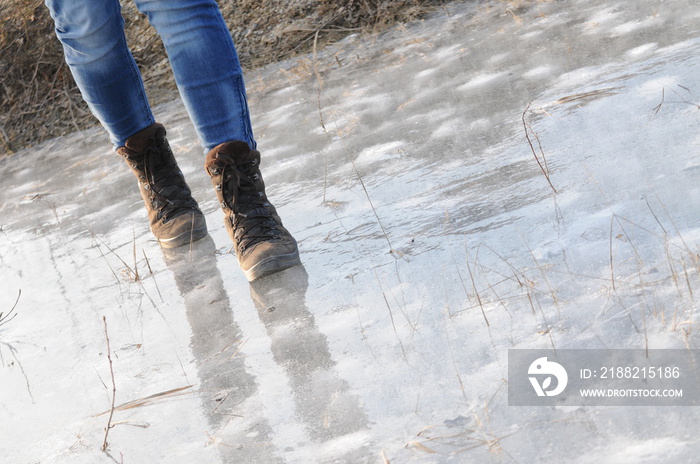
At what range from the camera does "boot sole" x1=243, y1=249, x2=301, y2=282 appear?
203 centimetres

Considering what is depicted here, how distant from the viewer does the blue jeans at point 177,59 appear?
2.02m

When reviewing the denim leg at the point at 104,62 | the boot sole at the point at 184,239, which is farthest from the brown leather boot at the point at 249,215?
the denim leg at the point at 104,62

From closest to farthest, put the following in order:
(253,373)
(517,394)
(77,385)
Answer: (517,394) → (253,373) → (77,385)

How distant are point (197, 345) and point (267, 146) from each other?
4.61 feet

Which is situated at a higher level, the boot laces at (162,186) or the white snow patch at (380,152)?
the boot laces at (162,186)

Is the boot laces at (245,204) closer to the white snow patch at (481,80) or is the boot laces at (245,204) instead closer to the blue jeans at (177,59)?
the blue jeans at (177,59)

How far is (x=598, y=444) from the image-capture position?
116cm

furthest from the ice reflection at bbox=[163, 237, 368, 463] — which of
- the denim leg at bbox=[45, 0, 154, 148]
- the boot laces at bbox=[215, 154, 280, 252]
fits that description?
the denim leg at bbox=[45, 0, 154, 148]

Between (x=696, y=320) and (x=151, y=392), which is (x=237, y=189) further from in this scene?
(x=696, y=320)

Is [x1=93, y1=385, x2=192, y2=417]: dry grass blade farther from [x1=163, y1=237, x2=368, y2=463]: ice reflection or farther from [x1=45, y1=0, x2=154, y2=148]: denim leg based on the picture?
[x1=45, y1=0, x2=154, y2=148]: denim leg

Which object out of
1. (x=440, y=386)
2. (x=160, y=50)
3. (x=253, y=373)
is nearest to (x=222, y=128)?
(x=253, y=373)

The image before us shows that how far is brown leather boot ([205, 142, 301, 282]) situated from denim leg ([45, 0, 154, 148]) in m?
0.45

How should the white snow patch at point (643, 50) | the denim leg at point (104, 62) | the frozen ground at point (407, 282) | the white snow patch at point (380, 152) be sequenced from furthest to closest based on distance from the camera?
the white snow patch at point (643, 50) → the white snow patch at point (380, 152) → the denim leg at point (104, 62) → the frozen ground at point (407, 282)

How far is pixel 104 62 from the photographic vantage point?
7.63 feet
